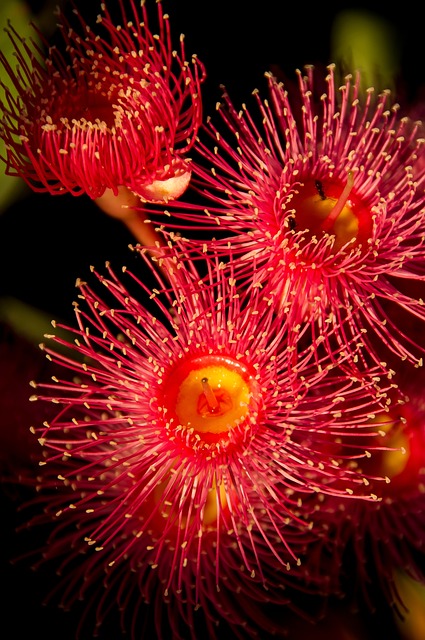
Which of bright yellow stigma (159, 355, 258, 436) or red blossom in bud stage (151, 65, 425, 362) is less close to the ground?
red blossom in bud stage (151, 65, 425, 362)

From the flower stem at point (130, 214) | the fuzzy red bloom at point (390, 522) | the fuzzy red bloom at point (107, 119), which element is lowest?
the fuzzy red bloom at point (390, 522)

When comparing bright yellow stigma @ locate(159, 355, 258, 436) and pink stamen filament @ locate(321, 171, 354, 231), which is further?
bright yellow stigma @ locate(159, 355, 258, 436)

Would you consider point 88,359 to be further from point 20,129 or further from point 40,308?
point 20,129

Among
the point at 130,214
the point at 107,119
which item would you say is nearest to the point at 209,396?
the point at 130,214

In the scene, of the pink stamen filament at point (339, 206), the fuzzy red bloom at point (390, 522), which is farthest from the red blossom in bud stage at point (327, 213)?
the fuzzy red bloom at point (390, 522)

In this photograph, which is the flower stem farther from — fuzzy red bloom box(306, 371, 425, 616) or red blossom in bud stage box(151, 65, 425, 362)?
fuzzy red bloom box(306, 371, 425, 616)

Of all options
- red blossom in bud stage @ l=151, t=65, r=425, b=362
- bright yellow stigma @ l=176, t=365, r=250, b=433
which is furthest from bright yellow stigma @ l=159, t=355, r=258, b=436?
red blossom in bud stage @ l=151, t=65, r=425, b=362

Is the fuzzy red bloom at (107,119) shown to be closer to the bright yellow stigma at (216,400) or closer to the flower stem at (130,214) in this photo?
the flower stem at (130,214)

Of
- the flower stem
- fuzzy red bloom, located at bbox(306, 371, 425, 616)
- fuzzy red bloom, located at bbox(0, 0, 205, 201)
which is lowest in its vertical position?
fuzzy red bloom, located at bbox(306, 371, 425, 616)
